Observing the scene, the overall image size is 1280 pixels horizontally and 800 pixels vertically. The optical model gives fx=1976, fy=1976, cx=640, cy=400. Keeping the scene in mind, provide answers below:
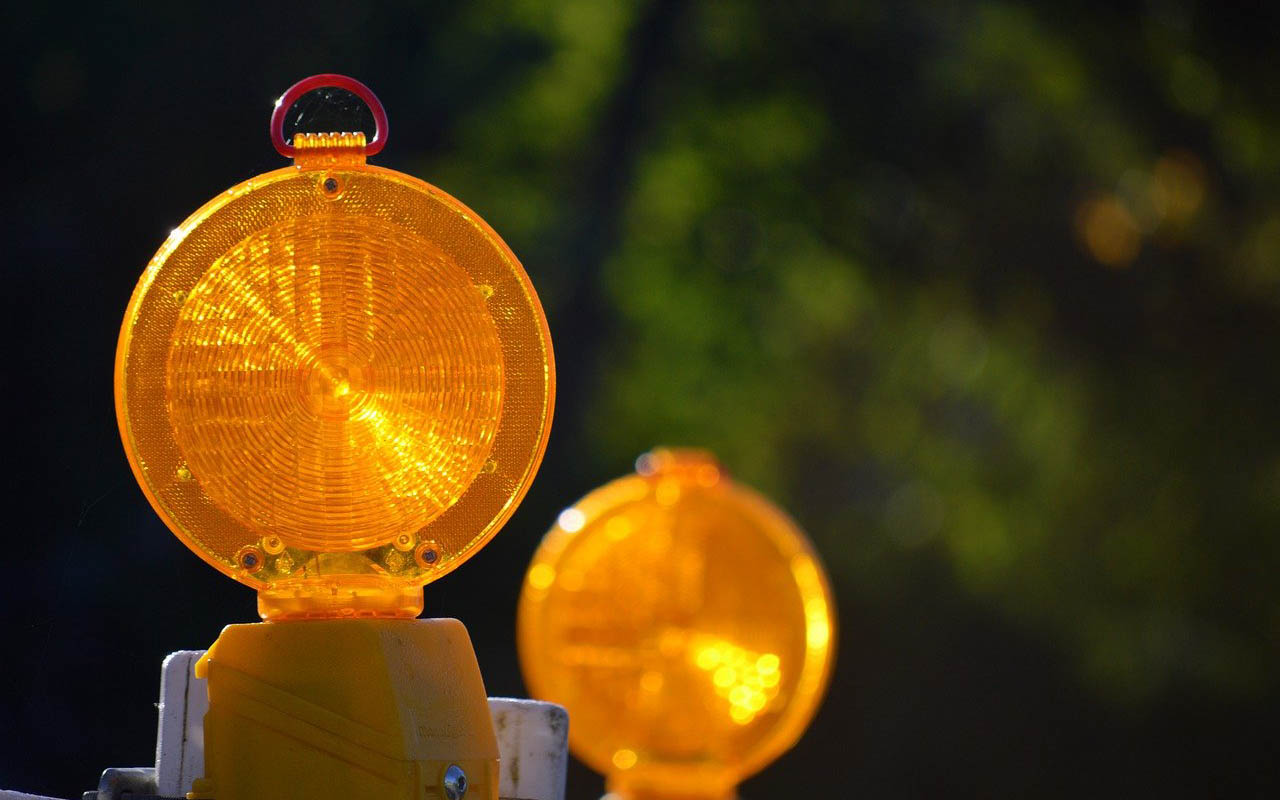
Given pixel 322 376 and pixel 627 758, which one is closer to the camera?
pixel 322 376

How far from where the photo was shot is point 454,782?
181 centimetres

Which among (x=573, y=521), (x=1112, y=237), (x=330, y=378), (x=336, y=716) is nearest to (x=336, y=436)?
(x=330, y=378)

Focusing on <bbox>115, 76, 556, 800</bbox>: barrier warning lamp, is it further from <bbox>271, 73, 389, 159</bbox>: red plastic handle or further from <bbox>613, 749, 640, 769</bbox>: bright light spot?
<bbox>613, 749, 640, 769</bbox>: bright light spot

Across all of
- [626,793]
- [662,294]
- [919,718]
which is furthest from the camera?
[919,718]

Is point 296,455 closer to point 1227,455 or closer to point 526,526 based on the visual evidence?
point 526,526

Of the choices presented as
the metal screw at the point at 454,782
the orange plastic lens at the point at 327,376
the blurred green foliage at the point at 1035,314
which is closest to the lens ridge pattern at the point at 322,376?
the orange plastic lens at the point at 327,376

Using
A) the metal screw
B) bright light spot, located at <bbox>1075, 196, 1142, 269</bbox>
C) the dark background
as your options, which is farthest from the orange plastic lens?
bright light spot, located at <bbox>1075, 196, 1142, 269</bbox>

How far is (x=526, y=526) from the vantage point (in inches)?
253

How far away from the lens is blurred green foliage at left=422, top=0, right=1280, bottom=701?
29.8 feet

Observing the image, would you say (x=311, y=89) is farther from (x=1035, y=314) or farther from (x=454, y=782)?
(x=1035, y=314)

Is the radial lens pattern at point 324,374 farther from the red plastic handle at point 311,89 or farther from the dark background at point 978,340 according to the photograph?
the dark background at point 978,340

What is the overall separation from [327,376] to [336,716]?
318 mm

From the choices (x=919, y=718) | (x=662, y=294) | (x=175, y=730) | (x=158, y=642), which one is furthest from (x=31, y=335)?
(x=919, y=718)

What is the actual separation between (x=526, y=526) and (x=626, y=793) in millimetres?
3687
